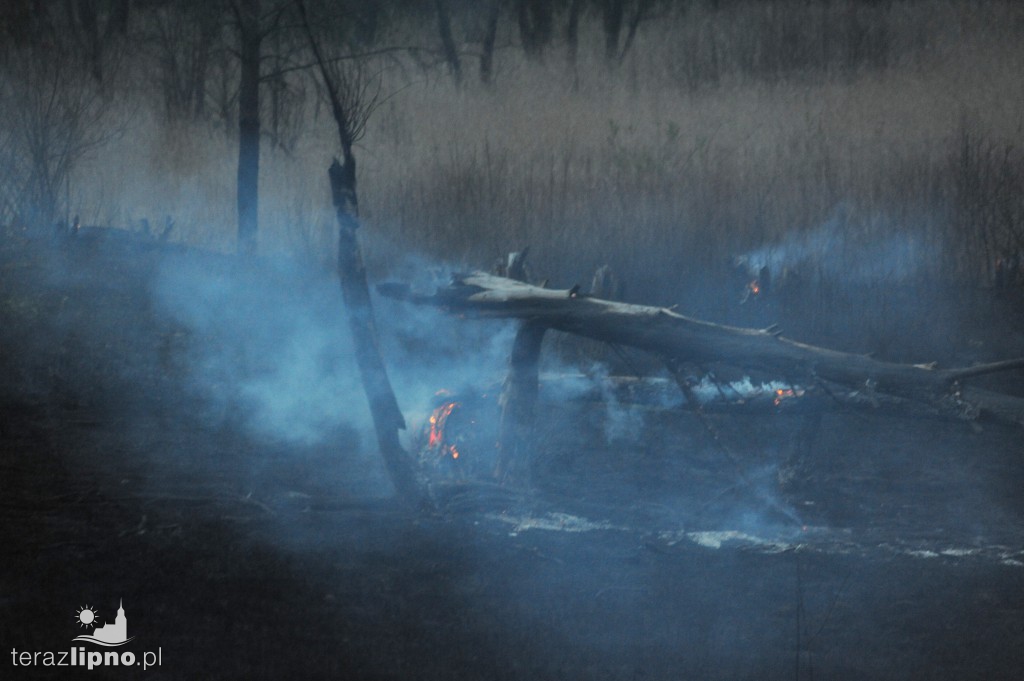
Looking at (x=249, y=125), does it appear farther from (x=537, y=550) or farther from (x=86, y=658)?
(x=86, y=658)

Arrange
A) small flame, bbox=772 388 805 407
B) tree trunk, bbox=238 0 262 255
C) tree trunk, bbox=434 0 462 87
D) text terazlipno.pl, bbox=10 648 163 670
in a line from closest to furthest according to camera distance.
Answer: text terazlipno.pl, bbox=10 648 163 670 → small flame, bbox=772 388 805 407 → tree trunk, bbox=238 0 262 255 → tree trunk, bbox=434 0 462 87

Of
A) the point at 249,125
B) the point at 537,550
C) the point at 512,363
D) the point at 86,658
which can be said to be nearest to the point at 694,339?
the point at 512,363

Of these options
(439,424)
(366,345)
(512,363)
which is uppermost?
(366,345)

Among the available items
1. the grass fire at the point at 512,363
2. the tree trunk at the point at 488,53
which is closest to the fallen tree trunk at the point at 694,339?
A: the grass fire at the point at 512,363

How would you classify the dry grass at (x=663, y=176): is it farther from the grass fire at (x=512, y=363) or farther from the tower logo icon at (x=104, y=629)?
the tower logo icon at (x=104, y=629)

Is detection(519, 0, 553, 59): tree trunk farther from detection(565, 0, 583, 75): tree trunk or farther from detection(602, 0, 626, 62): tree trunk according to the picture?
detection(602, 0, 626, 62): tree trunk

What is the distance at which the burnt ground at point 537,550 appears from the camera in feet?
16.5

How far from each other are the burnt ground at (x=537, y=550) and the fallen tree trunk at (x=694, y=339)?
612mm

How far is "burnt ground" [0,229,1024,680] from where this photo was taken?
16.5ft

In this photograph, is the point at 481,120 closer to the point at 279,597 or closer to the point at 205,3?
the point at 205,3

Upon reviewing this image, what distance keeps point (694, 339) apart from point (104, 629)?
10.5 ft

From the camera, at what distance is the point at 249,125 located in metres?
10.9

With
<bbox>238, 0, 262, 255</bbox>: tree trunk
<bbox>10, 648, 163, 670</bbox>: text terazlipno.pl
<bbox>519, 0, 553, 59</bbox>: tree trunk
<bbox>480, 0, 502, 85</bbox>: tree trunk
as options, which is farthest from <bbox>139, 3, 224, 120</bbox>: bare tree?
<bbox>10, 648, 163, 670</bbox>: text terazlipno.pl

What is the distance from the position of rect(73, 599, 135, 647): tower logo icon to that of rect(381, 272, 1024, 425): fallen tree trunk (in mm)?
2750
